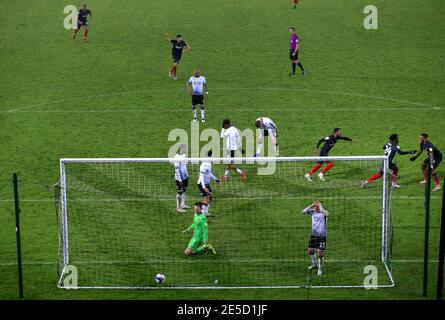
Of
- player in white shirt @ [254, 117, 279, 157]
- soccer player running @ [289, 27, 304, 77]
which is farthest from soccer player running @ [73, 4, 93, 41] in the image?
player in white shirt @ [254, 117, 279, 157]

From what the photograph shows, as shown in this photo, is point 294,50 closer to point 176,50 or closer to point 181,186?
point 176,50

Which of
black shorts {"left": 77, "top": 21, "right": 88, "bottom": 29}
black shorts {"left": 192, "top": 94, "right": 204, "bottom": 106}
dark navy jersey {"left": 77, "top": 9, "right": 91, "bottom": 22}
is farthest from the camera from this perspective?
black shorts {"left": 77, "top": 21, "right": 88, "bottom": 29}

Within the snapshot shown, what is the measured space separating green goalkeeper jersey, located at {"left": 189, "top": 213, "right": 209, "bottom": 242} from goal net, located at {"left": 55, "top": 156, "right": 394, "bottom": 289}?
0.54 m

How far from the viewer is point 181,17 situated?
4950 cm

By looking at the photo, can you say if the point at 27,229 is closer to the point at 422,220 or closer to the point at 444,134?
the point at 422,220

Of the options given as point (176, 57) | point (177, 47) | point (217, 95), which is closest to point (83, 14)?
point (176, 57)

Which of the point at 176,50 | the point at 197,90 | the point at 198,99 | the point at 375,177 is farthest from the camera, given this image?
the point at 176,50

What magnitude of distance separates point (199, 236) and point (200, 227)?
12.5 inches

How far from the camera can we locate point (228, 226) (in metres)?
25.8

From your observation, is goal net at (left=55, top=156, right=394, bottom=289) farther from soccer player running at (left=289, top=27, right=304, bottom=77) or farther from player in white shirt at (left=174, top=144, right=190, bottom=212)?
soccer player running at (left=289, top=27, right=304, bottom=77)

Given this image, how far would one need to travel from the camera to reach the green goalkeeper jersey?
2328 centimetres

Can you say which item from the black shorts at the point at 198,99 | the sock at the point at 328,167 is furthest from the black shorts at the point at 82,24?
the sock at the point at 328,167
